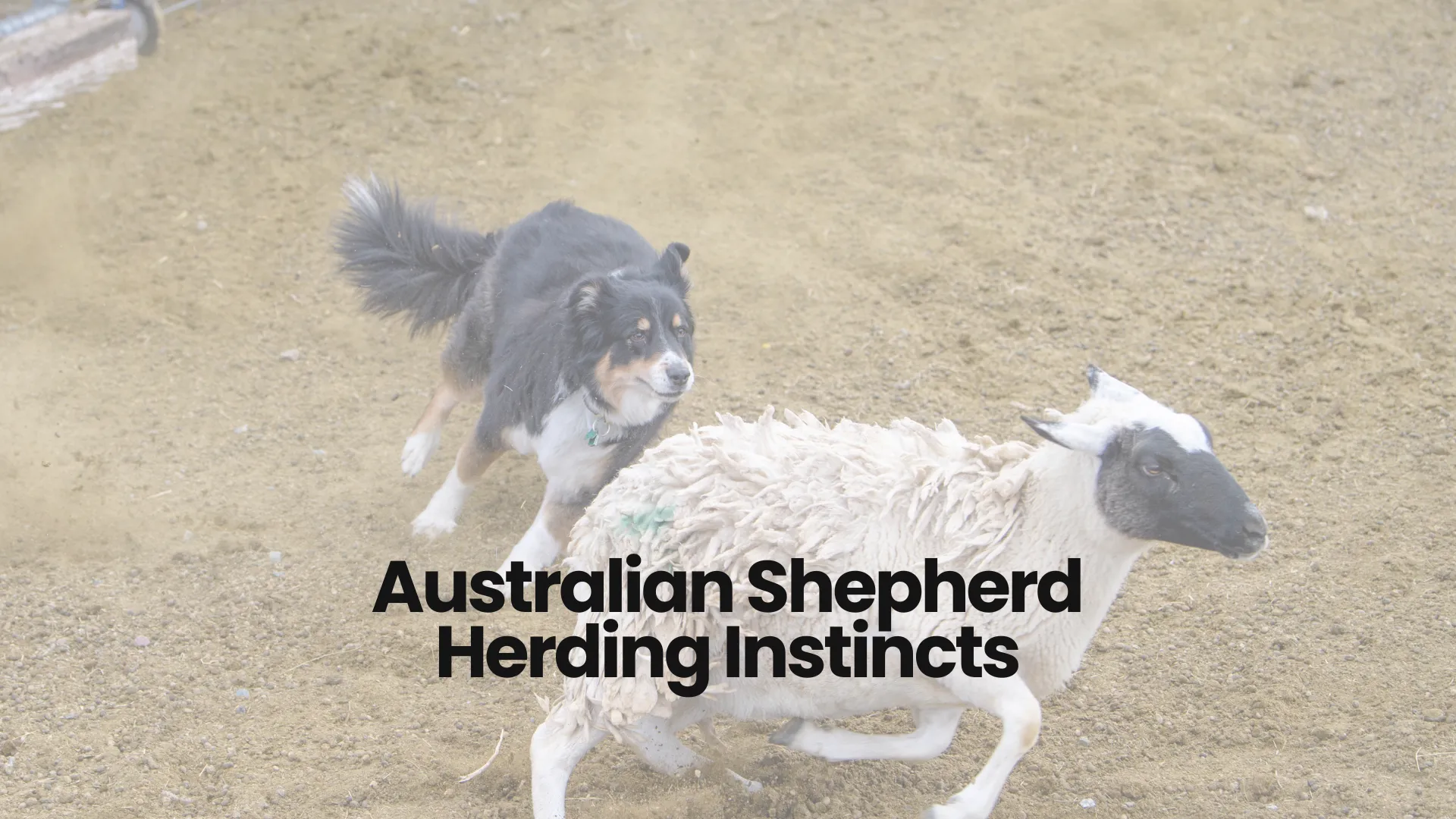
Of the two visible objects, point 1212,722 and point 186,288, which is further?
point 186,288

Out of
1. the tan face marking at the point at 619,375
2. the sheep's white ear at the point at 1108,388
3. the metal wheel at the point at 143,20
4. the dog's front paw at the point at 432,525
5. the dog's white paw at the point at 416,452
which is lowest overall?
the dog's front paw at the point at 432,525

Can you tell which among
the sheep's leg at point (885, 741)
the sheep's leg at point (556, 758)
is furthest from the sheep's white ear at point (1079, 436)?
the sheep's leg at point (556, 758)

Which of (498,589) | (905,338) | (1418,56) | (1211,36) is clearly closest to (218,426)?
(498,589)

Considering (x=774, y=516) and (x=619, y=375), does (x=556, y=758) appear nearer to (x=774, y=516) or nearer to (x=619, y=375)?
(x=774, y=516)

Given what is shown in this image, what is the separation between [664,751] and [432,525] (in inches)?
85.7

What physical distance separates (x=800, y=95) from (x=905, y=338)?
300 centimetres

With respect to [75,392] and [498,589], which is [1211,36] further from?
[75,392]

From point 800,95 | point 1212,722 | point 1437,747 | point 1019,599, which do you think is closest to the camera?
point 1019,599

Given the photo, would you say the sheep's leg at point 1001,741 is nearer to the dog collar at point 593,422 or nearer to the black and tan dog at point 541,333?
the black and tan dog at point 541,333

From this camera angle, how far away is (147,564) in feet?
18.9

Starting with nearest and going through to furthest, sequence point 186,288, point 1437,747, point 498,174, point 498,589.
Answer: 1. point 1437,747
2. point 498,589
3. point 186,288
4. point 498,174

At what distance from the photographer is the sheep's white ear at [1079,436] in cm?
386

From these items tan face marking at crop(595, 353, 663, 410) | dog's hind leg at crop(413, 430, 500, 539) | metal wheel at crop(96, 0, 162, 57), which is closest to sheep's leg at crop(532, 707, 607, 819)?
tan face marking at crop(595, 353, 663, 410)

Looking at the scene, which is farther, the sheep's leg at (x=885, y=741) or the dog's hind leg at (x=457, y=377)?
the dog's hind leg at (x=457, y=377)
